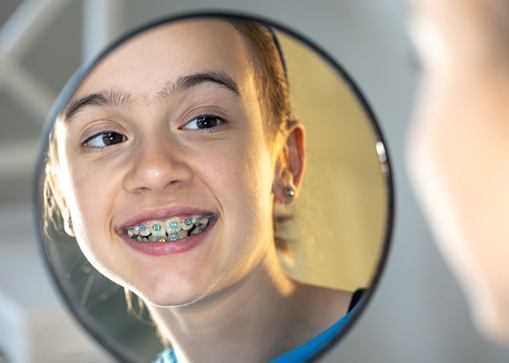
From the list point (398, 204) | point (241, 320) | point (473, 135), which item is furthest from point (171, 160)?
point (398, 204)

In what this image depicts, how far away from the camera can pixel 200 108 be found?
0.55m

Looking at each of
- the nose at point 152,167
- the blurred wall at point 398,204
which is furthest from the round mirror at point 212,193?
the blurred wall at point 398,204

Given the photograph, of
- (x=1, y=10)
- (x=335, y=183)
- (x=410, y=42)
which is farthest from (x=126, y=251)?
(x=1, y=10)

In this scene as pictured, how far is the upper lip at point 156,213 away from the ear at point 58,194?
0.12ft

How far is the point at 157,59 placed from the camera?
54 cm

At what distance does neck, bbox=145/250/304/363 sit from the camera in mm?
562

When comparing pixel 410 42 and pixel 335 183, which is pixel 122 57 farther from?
pixel 410 42

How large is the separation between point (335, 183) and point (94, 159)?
0.17 meters

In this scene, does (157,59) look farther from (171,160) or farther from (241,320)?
(241,320)

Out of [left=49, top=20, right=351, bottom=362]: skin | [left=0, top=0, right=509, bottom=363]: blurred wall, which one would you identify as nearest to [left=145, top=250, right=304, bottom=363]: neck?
[left=49, top=20, right=351, bottom=362]: skin

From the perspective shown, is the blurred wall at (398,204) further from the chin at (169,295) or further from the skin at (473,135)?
the chin at (169,295)

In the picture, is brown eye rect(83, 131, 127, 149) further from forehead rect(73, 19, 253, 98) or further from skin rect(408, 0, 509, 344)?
skin rect(408, 0, 509, 344)

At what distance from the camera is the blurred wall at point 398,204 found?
1.04 m

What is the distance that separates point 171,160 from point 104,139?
0.05m
